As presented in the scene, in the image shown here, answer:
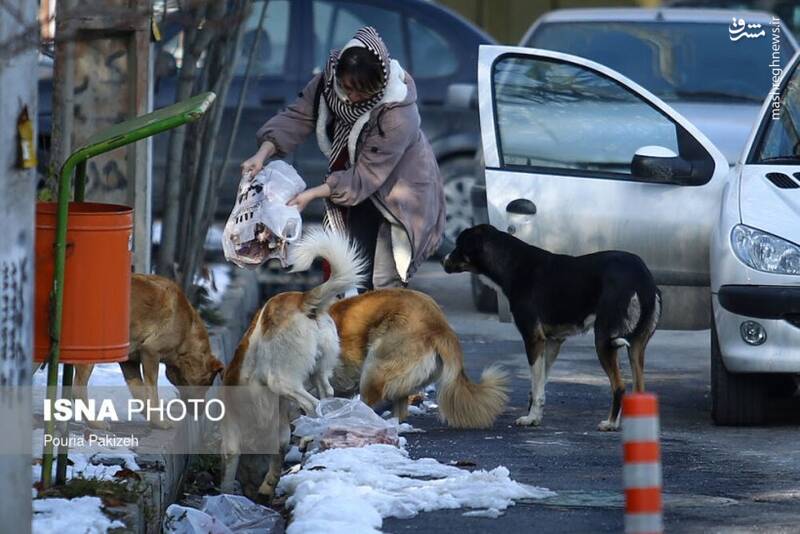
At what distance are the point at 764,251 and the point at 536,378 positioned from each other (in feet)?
3.86

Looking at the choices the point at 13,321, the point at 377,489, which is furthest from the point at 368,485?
the point at 13,321

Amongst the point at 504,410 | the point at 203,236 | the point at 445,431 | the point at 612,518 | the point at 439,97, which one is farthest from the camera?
the point at 439,97

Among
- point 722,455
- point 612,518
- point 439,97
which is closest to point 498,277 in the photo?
point 722,455

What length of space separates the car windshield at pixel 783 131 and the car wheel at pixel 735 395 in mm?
952

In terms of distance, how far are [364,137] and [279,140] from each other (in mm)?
442

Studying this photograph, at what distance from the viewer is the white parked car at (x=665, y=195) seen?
715cm

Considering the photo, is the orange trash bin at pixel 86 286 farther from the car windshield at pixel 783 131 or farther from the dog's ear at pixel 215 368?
the car windshield at pixel 783 131

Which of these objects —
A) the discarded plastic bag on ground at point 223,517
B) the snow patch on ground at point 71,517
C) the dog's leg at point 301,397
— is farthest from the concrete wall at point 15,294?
the dog's leg at point 301,397

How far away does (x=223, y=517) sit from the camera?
6023 millimetres

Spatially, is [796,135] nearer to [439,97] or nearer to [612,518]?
[612,518]

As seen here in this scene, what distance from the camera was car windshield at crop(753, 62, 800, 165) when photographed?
7.85 metres

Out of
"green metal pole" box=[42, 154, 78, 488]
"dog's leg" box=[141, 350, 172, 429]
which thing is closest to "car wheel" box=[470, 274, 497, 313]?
"dog's leg" box=[141, 350, 172, 429]

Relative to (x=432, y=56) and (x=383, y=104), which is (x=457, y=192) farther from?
(x=383, y=104)

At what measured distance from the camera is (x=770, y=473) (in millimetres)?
6379
